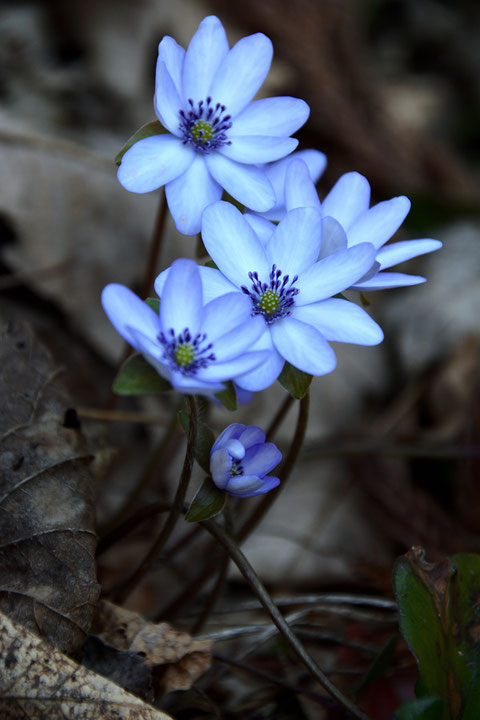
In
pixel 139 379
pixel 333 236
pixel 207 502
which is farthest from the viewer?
pixel 333 236

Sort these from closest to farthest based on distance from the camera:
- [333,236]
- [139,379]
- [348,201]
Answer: [139,379]
[333,236]
[348,201]

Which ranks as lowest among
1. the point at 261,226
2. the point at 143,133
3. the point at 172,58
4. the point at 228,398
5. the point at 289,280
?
the point at 228,398

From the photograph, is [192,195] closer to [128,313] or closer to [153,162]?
[153,162]

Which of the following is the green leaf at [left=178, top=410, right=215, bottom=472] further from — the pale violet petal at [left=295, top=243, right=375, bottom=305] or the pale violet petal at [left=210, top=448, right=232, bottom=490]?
the pale violet petal at [left=295, top=243, right=375, bottom=305]

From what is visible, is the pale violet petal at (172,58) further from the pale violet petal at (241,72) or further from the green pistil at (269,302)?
the green pistil at (269,302)

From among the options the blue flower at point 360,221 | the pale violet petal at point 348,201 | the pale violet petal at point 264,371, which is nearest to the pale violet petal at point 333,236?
the blue flower at point 360,221

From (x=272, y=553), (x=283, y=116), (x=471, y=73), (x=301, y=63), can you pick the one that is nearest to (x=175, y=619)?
(x=272, y=553)

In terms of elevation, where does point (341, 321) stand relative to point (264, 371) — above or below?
above

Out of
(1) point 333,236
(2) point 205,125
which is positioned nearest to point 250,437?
(1) point 333,236
